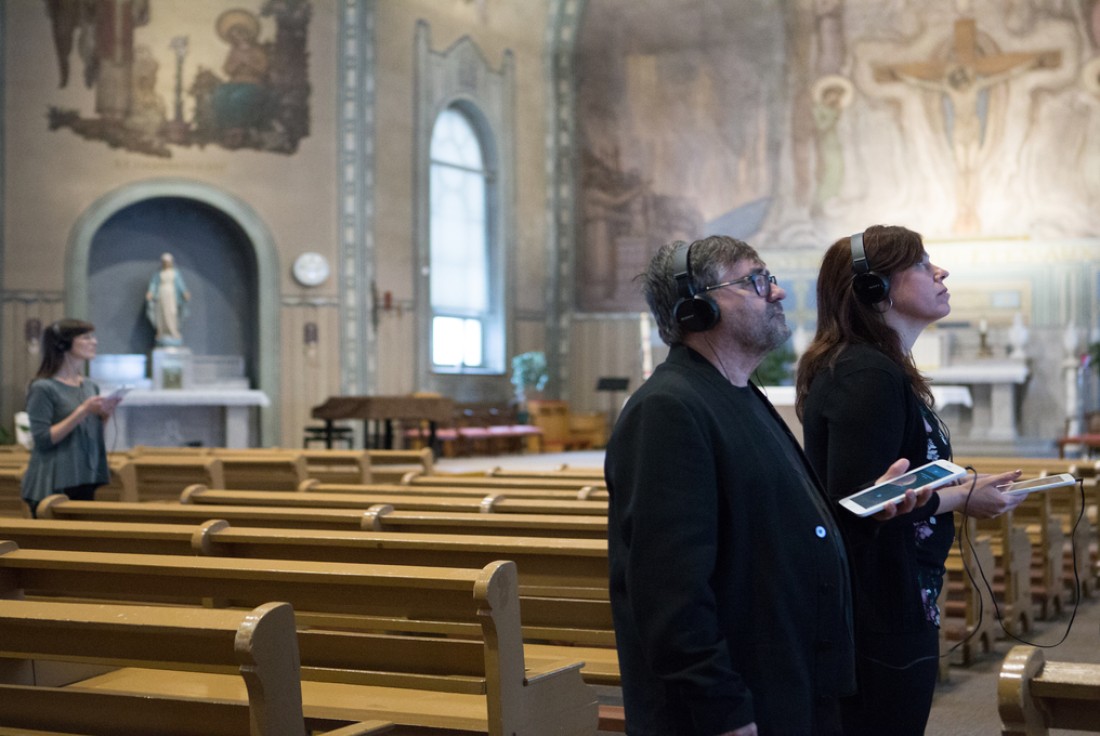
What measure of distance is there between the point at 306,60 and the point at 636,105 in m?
5.54

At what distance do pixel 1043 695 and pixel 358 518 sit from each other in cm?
262

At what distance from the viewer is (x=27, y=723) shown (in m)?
2.53

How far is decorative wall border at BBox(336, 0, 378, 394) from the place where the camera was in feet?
57.8

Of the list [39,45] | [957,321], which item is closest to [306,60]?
[39,45]

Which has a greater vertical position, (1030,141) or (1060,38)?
(1060,38)

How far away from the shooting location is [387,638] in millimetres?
2777

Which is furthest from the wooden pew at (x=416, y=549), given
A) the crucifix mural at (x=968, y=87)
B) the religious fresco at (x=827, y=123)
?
the crucifix mural at (x=968, y=87)

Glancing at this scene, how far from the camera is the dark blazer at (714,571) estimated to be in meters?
1.90

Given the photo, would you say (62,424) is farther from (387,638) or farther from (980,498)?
(980,498)

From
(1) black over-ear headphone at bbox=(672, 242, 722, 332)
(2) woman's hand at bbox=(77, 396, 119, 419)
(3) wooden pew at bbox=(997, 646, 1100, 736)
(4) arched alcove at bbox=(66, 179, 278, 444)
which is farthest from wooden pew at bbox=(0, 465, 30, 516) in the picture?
(4) arched alcove at bbox=(66, 179, 278, 444)

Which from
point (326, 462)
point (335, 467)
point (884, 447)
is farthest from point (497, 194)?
point (884, 447)

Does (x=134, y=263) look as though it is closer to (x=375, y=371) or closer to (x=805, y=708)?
(x=375, y=371)

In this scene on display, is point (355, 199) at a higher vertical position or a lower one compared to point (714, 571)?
higher

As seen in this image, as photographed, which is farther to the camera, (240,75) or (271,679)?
(240,75)
